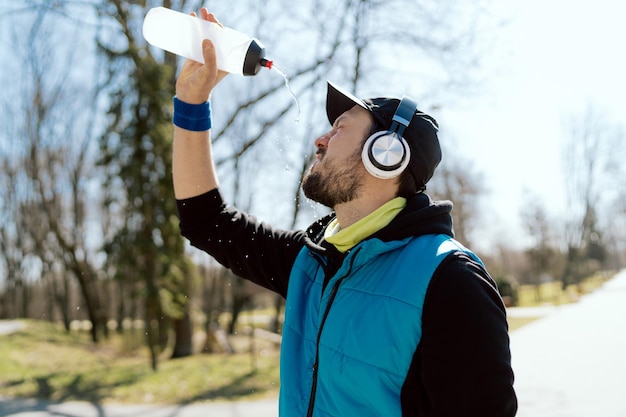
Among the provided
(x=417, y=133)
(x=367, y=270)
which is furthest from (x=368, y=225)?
(x=417, y=133)

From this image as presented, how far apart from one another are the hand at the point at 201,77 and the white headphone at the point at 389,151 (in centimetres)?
79

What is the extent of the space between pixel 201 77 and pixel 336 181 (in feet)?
2.57

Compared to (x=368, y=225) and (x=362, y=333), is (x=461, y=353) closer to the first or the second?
(x=362, y=333)

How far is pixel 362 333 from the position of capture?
1.65m

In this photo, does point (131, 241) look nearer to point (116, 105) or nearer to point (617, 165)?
point (116, 105)

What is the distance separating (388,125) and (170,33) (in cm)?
131

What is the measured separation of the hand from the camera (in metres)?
2.22

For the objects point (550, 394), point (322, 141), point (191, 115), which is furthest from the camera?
point (550, 394)

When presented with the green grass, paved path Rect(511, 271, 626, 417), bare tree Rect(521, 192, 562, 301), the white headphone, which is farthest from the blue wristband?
bare tree Rect(521, 192, 562, 301)

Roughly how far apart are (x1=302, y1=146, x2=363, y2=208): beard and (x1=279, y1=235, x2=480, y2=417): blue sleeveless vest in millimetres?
263

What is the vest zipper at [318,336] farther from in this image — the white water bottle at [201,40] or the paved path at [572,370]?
the paved path at [572,370]

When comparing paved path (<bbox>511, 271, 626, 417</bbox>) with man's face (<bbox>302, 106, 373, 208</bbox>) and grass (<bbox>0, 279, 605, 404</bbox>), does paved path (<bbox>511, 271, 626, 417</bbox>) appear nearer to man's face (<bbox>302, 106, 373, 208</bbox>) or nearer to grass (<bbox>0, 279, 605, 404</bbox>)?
grass (<bbox>0, 279, 605, 404</bbox>)

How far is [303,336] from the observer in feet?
6.64

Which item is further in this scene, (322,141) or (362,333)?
(322,141)
